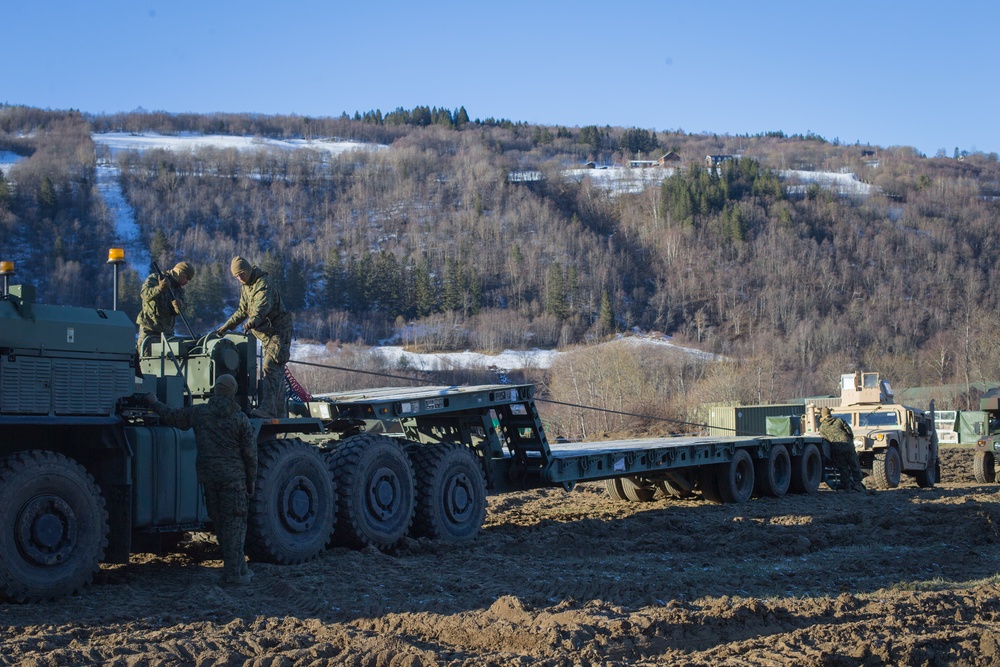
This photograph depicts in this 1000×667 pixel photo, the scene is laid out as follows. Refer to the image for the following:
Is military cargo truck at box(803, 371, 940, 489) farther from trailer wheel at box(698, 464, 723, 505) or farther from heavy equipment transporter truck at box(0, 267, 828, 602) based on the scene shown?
heavy equipment transporter truck at box(0, 267, 828, 602)

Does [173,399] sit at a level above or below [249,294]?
below

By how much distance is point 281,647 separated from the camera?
6.10 metres

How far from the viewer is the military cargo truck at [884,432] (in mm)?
20219

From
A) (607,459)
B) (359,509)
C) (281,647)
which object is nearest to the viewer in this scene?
(281,647)

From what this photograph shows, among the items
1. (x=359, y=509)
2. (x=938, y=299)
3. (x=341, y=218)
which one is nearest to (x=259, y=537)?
(x=359, y=509)

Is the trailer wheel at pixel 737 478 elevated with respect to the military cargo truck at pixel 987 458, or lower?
elevated

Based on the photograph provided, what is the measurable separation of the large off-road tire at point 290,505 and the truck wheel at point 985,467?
1635 cm

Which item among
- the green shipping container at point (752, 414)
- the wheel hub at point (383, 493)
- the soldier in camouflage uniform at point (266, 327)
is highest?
the soldier in camouflage uniform at point (266, 327)

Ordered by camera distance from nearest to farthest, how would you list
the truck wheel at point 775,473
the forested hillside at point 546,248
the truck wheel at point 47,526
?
the truck wheel at point 47,526
the truck wheel at point 775,473
the forested hillside at point 546,248

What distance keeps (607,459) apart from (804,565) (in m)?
4.35

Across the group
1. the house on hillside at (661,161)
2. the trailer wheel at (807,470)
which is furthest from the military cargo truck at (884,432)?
the house on hillside at (661,161)

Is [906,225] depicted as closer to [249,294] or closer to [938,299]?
[938,299]

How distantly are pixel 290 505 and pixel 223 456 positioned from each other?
1232mm

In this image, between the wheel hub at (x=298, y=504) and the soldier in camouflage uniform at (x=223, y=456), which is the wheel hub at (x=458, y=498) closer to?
the wheel hub at (x=298, y=504)
